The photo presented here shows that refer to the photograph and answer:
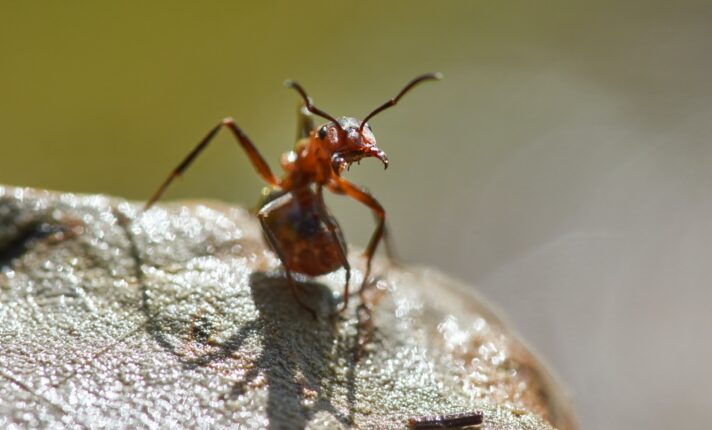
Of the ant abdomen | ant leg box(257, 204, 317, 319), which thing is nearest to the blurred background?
the ant abdomen

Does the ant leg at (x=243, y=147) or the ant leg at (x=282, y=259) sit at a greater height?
the ant leg at (x=243, y=147)

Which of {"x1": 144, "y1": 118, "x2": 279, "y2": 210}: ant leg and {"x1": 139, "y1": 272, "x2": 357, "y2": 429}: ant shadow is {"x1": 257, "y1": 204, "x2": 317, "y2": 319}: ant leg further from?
{"x1": 144, "y1": 118, "x2": 279, "y2": 210}: ant leg

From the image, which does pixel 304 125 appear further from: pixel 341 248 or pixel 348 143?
pixel 341 248

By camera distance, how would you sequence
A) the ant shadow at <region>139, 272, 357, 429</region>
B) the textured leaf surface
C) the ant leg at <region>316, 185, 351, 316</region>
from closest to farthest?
the textured leaf surface < the ant shadow at <region>139, 272, 357, 429</region> < the ant leg at <region>316, 185, 351, 316</region>

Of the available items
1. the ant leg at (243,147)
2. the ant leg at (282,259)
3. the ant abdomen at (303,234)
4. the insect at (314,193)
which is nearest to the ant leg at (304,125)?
the insect at (314,193)

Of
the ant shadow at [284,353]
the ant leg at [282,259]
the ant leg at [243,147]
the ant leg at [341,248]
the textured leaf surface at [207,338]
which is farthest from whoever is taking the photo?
the ant leg at [243,147]

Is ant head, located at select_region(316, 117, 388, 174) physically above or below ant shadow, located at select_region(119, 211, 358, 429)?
above

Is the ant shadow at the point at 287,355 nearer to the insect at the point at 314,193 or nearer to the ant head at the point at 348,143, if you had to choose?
the insect at the point at 314,193
